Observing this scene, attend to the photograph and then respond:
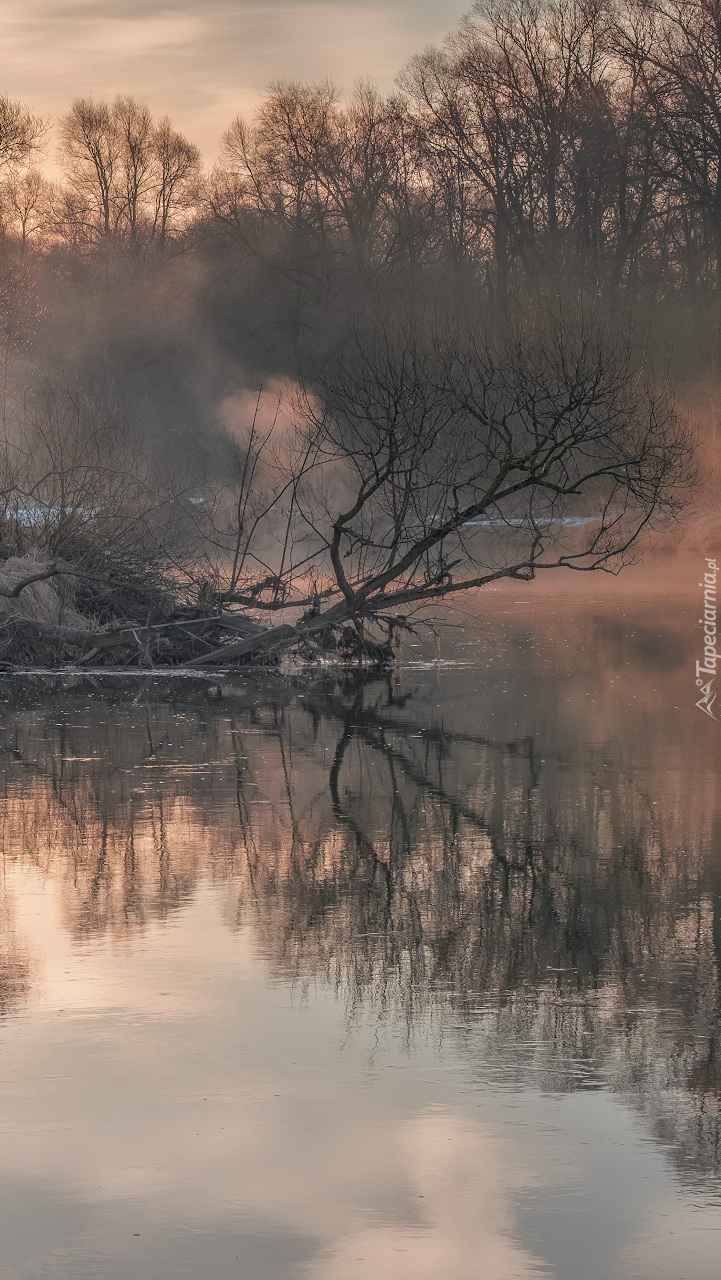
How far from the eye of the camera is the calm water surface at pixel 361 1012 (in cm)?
480

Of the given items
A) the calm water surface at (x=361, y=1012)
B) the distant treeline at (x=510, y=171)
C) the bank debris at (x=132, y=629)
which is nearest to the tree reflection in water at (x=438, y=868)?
the calm water surface at (x=361, y=1012)

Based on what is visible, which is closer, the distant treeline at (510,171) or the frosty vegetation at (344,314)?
the frosty vegetation at (344,314)

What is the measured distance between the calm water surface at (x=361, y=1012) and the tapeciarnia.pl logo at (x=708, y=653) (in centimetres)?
307

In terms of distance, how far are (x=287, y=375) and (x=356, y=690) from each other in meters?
37.9

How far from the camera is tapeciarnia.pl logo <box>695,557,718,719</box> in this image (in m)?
16.6

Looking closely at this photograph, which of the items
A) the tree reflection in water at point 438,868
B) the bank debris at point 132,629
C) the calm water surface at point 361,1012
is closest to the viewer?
the calm water surface at point 361,1012

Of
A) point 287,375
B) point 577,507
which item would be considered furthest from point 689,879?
point 287,375

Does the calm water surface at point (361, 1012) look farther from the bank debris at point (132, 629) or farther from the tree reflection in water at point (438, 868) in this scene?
the bank debris at point (132, 629)

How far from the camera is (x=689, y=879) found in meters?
9.00

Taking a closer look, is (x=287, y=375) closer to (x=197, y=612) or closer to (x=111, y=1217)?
(x=197, y=612)

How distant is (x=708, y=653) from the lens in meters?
21.2

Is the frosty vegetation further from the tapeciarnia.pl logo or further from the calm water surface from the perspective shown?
the calm water surface

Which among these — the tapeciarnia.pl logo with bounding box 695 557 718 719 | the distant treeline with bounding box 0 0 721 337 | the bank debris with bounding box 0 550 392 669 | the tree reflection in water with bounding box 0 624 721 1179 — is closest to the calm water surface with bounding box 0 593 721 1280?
the tree reflection in water with bounding box 0 624 721 1179

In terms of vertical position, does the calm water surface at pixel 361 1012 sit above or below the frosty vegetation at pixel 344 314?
below
